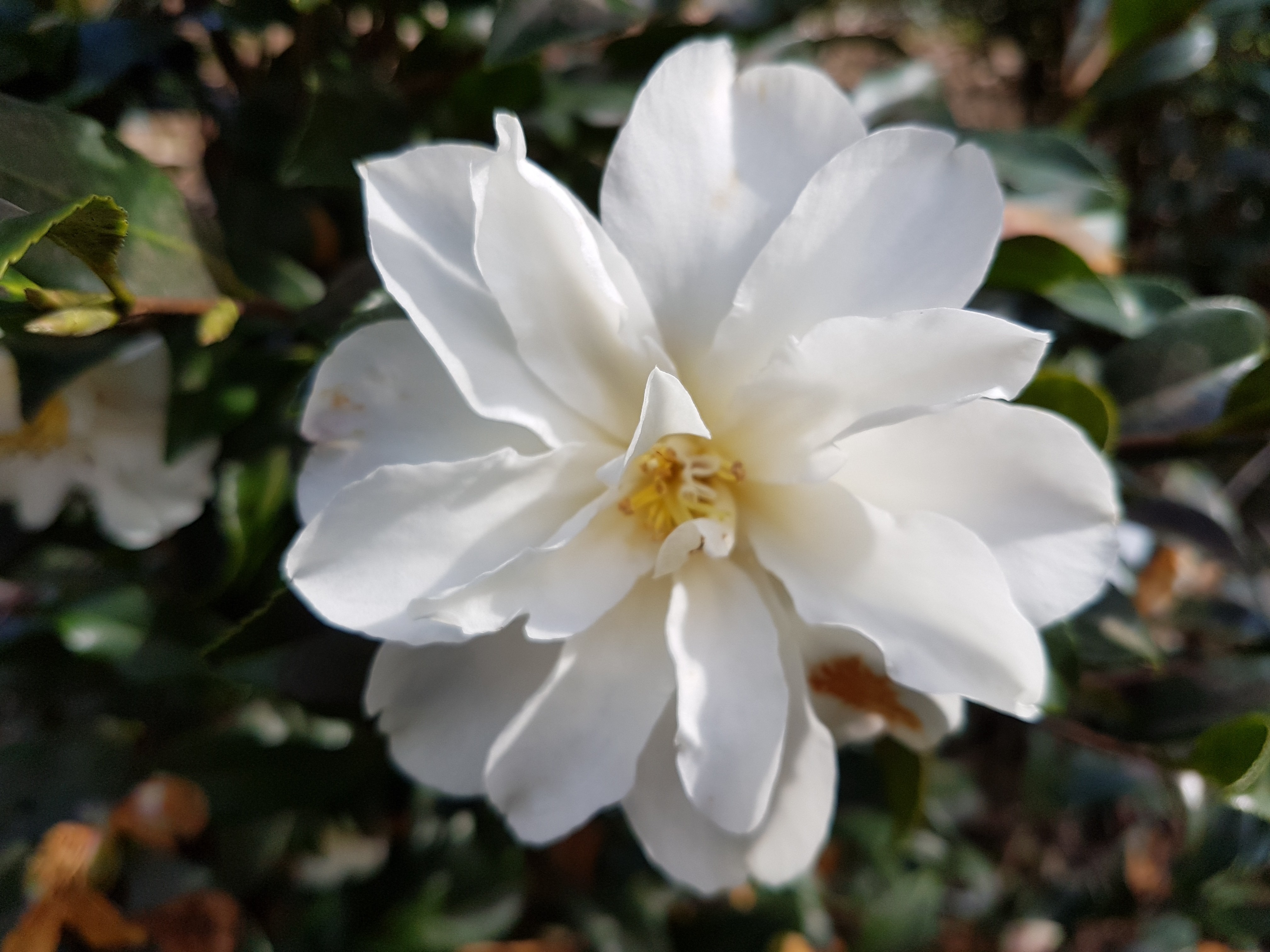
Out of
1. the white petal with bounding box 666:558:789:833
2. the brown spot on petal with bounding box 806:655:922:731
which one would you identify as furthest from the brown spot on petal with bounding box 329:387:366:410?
the brown spot on petal with bounding box 806:655:922:731

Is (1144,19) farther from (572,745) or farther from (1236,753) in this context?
(572,745)

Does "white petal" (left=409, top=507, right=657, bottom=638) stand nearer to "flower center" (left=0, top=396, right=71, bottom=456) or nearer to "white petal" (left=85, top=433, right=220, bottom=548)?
"white petal" (left=85, top=433, right=220, bottom=548)

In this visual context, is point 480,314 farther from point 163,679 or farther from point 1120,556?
point 1120,556

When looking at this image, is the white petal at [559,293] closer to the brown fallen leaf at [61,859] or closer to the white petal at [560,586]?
the white petal at [560,586]

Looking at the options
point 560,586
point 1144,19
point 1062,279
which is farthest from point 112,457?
point 1144,19

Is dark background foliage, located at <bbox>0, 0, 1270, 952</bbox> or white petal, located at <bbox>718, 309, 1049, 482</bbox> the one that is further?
dark background foliage, located at <bbox>0, 0, 1270, 952</bbox>

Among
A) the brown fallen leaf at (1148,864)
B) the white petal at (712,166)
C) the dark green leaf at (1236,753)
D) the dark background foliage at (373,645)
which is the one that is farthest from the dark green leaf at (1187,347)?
the brown fallen leaf at (1148,864)

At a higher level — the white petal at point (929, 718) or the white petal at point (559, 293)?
the white petal at point (559, 293)
